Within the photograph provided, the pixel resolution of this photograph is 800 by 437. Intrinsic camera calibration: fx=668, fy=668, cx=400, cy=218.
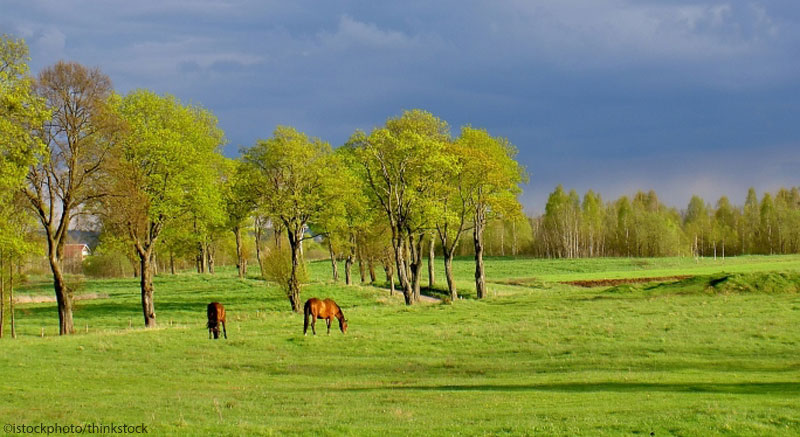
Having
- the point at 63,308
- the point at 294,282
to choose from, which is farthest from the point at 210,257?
the point at 63,308

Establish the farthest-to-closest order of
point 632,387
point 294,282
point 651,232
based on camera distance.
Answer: point 651,232 → point 294,282 → point 632,387

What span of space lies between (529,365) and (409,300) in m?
28.2

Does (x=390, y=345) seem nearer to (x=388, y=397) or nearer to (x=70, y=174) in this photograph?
(x=388, y=397)

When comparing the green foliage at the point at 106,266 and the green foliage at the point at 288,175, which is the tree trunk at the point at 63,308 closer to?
the green foliage at the point at 288,175

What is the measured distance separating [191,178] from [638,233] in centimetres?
12986

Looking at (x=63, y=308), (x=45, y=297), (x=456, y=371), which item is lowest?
(x=456, y=371)

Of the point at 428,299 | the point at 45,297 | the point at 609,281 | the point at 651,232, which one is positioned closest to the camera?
the point at 428,299

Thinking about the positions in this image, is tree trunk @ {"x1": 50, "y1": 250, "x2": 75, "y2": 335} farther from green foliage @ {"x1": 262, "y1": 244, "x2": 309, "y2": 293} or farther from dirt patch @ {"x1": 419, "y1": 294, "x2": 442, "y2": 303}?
dirt patch @ {"x1": 419, "y1": 294, "x2": 442, "y2": 303}

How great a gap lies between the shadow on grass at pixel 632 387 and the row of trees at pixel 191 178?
21541 mm

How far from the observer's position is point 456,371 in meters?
26.9

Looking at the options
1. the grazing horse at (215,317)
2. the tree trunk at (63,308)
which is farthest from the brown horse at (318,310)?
the tree trunk at (63,308)

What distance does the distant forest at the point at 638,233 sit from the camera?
15575 centimetres

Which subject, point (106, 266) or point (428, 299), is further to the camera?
point (106, 266)

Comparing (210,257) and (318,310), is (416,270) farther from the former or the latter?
(210,257)
